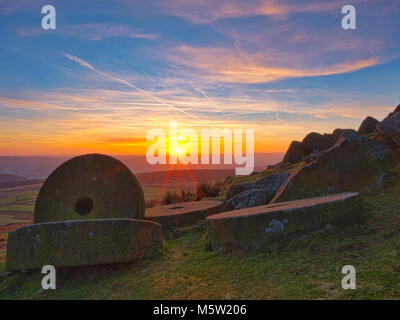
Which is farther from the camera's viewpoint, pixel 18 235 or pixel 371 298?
pixel 18 235

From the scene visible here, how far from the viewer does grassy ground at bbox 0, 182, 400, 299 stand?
3.87 meters

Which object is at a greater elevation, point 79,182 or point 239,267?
point 79,182

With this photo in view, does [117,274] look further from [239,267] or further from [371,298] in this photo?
[371,298]

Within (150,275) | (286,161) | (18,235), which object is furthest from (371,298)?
(286,161)

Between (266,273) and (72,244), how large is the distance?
3358 mm

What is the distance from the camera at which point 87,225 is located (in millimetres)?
5891

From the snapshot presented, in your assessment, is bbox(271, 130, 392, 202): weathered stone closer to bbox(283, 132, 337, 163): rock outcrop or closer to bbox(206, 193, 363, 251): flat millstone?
bbox(206, 193, 363, 251): flat millstone

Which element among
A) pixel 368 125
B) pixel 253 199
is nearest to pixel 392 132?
pixel 253 199

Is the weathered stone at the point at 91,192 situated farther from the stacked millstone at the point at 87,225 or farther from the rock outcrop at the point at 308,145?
the rock outcrop at the point at 308,145

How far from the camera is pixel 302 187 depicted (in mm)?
7254

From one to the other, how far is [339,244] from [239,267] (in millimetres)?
1529

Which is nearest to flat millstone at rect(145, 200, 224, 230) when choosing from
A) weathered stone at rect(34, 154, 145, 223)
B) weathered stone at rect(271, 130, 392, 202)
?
weathered stone at rect(34, 154, 145, 223)

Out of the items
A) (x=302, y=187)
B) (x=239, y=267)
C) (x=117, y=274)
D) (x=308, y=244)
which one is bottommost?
(x=117, y=274)
